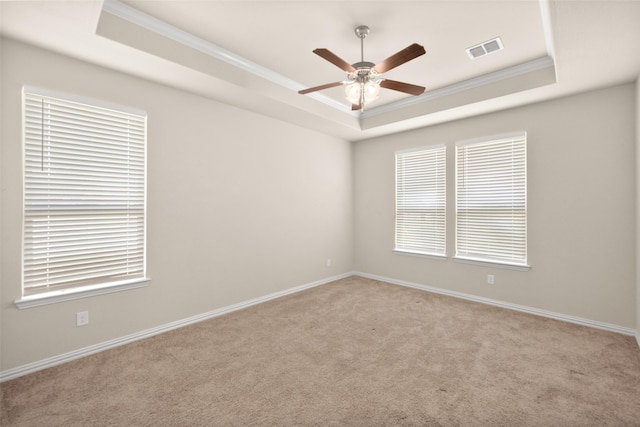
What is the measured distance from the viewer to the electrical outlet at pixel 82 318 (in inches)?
103

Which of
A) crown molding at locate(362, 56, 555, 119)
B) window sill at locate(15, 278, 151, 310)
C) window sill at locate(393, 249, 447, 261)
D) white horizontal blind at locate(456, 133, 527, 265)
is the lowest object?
window sill at locate(15, 278, 151, 310)

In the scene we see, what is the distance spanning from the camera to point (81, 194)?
2.64 meters

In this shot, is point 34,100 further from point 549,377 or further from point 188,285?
point 549,377

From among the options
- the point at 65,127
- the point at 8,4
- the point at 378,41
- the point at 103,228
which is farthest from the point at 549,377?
the point at 8,4

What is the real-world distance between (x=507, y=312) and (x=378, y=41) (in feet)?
11.6

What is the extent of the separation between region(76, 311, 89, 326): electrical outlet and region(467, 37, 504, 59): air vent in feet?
14.5

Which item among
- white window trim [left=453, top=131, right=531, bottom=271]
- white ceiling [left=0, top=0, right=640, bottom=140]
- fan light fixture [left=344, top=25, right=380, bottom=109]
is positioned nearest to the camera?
white ceiling [left=0, top=0, right=640, bottom=140]

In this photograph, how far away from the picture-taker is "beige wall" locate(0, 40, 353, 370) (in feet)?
7.70

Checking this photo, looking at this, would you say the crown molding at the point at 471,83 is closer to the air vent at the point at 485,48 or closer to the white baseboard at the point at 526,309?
the air vent at the point at 485,48

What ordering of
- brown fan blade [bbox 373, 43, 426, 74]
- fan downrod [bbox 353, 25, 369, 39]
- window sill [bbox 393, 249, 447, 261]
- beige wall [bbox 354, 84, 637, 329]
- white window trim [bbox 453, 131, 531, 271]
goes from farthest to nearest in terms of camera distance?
window sill [bbox 393, 249, 447, 261]
white window trim [bbox 453, 131, 531, 271]
beige wall [bbox 354, 84, 637, 329]
fan downrod [bbox 353, 25, 369, 39]
brown fan blade [bbox 373, 43, 426, 74]

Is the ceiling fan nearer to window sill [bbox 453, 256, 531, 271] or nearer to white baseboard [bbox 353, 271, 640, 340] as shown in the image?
window sill [bbox 453, 256, 531, 271]

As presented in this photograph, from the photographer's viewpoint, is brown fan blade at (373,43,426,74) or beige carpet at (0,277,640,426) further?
brown fan blade at (373,43,426,74)

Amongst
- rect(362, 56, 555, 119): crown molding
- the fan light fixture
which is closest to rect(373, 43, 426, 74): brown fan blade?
the fan light fixture

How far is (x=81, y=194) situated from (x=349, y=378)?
9.15 ft
